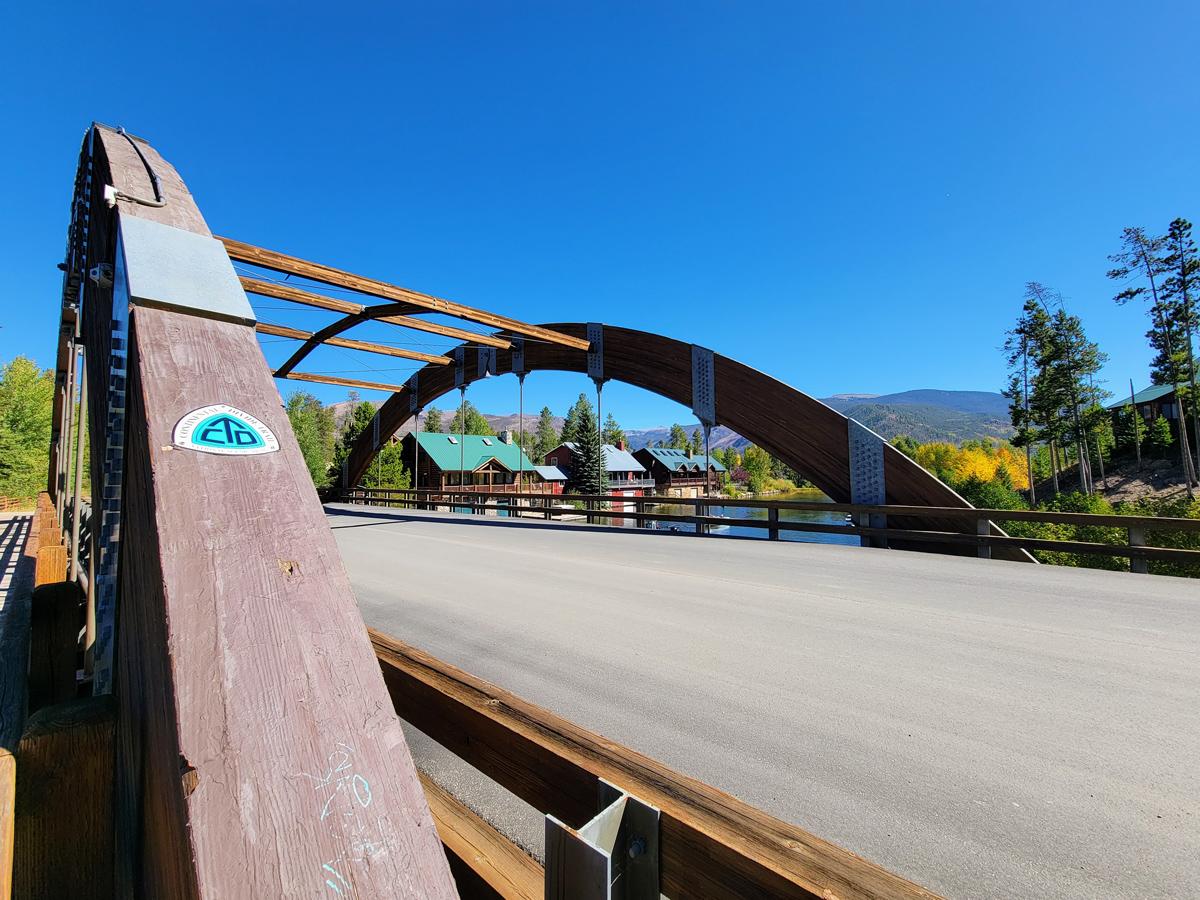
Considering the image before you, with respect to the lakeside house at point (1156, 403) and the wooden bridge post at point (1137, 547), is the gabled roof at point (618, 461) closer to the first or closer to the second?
the lakeside house at point (1156, 403)

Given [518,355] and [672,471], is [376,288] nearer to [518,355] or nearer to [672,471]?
[518,355]

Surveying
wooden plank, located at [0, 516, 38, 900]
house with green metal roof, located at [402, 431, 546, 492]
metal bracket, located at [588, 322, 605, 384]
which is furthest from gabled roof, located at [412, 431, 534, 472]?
wooden plank, located at [0, 516, 38, 900]

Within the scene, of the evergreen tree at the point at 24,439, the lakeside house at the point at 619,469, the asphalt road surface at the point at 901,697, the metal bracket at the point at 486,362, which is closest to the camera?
the asphalt road surface at the point at 901,697

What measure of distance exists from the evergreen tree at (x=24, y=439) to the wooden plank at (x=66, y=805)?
34.2 m

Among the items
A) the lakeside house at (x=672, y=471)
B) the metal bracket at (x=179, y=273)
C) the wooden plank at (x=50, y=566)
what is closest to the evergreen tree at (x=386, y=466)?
the lakeside house at (x=672, y=471)

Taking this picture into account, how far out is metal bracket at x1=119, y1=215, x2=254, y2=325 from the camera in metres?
1.43

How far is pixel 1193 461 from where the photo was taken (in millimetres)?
33906

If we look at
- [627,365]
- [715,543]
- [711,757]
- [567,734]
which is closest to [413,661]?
[567,734]

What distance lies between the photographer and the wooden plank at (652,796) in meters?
0.73

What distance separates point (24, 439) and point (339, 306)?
2822cm

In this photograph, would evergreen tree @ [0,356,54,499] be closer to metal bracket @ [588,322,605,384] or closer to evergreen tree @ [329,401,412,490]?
evergreen tree @ [329,401,412,490]

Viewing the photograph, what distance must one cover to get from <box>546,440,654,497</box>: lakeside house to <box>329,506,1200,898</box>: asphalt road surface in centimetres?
4107

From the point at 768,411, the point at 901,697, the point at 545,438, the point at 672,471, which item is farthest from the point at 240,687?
the point at 545,438

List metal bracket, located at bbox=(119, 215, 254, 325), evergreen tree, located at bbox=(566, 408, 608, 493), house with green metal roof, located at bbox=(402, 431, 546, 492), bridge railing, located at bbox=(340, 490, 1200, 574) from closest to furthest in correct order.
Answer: metal bracket, located at bbox=(119, 215, 254, 325) < bridge railing, located at bbox=(340, 490, 1200, 574) < house with green metal roof, located at bbox=(402, 431, 546, 492) < evergreen tree, located at bbox=(566, 408, 608, 493)
